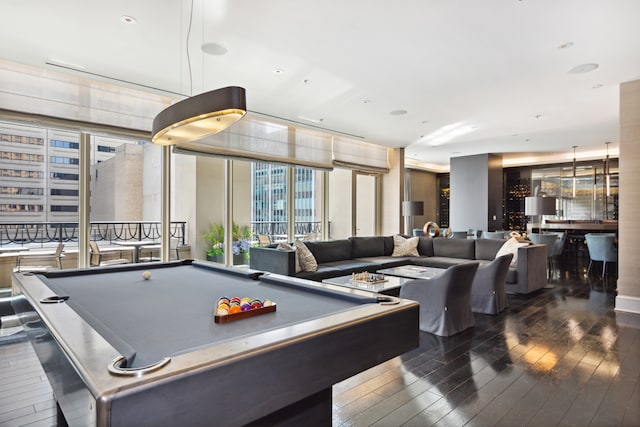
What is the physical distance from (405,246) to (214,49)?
16.3 feet

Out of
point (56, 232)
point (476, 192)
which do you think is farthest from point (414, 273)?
point (476, 192)

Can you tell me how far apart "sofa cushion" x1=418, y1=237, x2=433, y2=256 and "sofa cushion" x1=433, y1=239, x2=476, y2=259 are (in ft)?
0.25

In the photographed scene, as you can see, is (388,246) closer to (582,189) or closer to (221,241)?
(221,241)

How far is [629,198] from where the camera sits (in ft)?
15.7

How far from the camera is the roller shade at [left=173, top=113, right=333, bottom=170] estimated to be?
5965 millimetres

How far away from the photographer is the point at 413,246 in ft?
23.6

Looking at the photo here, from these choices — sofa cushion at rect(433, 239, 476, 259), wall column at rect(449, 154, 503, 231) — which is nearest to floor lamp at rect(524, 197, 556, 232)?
sofa cushion at rect(433, 239, 476, 259)

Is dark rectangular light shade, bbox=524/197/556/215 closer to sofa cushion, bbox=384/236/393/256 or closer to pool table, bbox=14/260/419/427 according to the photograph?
sofa cushion, bbox=384/236/393/256

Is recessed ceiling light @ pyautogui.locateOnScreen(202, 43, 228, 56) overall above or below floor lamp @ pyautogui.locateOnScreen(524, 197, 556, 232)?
above

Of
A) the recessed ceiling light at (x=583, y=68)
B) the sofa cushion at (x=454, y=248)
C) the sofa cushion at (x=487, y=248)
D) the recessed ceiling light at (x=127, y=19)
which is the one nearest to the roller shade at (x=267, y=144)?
the recessed ceiling light at (x=127, y=19)

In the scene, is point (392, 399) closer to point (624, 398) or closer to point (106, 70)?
point (624, 398)

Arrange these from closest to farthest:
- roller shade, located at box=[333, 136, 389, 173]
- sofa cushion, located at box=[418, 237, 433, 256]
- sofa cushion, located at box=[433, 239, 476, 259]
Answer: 1. sofa cushion, located at box=[433, 239, 476, 259]
2. sofa cushion, located at box=[418, 237, 433, 256]
3. roller shade, located at box=[333, 136, 389, 173]

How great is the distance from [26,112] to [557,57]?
6.11 metres

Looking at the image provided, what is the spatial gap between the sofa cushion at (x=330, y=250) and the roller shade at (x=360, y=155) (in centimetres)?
224
